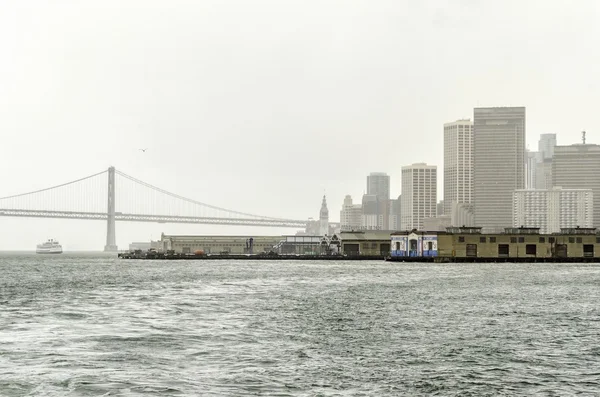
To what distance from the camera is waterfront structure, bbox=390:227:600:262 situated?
163625 millimetres

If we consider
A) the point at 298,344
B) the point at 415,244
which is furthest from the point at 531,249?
the point at 298,344

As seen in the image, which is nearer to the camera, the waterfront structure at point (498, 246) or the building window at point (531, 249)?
the waterfront structure at point (498, 246)

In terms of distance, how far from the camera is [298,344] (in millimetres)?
39094

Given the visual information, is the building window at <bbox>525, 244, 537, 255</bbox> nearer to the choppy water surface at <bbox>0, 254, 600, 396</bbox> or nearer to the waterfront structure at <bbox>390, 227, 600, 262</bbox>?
the waterfront structure at <bbox>390, 227, 600, 262</bbox>

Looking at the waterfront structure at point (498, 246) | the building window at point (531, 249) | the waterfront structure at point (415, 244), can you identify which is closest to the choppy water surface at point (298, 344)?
the waterfront structure at point (498, 246)

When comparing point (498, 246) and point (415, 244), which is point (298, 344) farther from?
point (415, 244)

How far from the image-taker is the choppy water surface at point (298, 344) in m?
29.3

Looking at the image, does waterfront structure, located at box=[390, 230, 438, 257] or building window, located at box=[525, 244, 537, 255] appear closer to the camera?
waterfront structure, located at box=[390, 230, 438, 257]

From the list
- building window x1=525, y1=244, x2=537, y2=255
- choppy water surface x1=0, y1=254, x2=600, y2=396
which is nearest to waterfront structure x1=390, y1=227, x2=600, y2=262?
building window x1=525, y1=244, x2=537, y2=255

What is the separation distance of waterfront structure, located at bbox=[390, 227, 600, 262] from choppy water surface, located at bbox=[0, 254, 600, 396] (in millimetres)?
93065

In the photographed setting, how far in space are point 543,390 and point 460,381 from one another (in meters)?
2.80

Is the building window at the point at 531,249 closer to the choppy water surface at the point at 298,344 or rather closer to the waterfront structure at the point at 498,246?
the waterfront structure at the point at 498,246

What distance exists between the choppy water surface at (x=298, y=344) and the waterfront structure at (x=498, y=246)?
9306 centimetres

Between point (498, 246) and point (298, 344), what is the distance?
12972 centimetres
